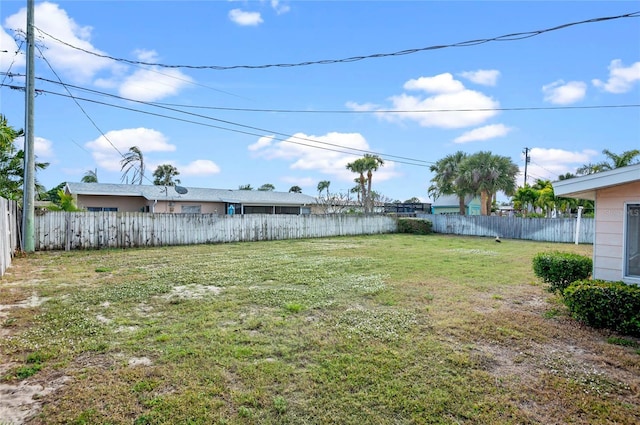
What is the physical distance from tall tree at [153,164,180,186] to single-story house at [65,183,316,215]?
34.2ft

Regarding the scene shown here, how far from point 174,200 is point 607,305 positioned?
823 inches

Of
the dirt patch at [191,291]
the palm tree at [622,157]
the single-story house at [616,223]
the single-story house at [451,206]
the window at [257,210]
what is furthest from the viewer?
the single-story house at [451,206]

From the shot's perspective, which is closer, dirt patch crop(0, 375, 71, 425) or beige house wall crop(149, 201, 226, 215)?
dirt patch crop(0, 375, 71, 425)

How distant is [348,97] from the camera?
16.5 meters

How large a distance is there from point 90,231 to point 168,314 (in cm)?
929

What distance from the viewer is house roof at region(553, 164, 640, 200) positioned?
4.27 meters

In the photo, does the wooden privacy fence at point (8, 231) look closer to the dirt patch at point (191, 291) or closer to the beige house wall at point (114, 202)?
the dirt patch at point (191, 291)

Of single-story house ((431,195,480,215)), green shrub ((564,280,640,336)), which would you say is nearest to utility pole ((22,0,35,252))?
green shrub ((564,280,640,336))

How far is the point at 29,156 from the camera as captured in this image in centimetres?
1005

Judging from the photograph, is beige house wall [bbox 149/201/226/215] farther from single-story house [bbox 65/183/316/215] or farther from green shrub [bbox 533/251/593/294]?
green shrub [bbox 533/251/593/294]

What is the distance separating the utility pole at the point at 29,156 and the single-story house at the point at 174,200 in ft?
28.8

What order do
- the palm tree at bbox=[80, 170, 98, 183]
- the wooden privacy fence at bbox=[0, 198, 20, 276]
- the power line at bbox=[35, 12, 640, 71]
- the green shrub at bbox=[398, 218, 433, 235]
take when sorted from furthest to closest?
the palm tree at bbox=[80, 170, 98, 183] → the green shrub at bbox=[398, 218, 433, 235] → the wooden privacy fence at bbox=[0, 198, 20, 276] → the power line at bbox=[35, 12, 640, 71]

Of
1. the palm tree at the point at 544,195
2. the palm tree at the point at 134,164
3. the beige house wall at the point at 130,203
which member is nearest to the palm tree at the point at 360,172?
the palm tree at the point at 544,195

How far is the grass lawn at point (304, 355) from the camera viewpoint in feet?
8.11
